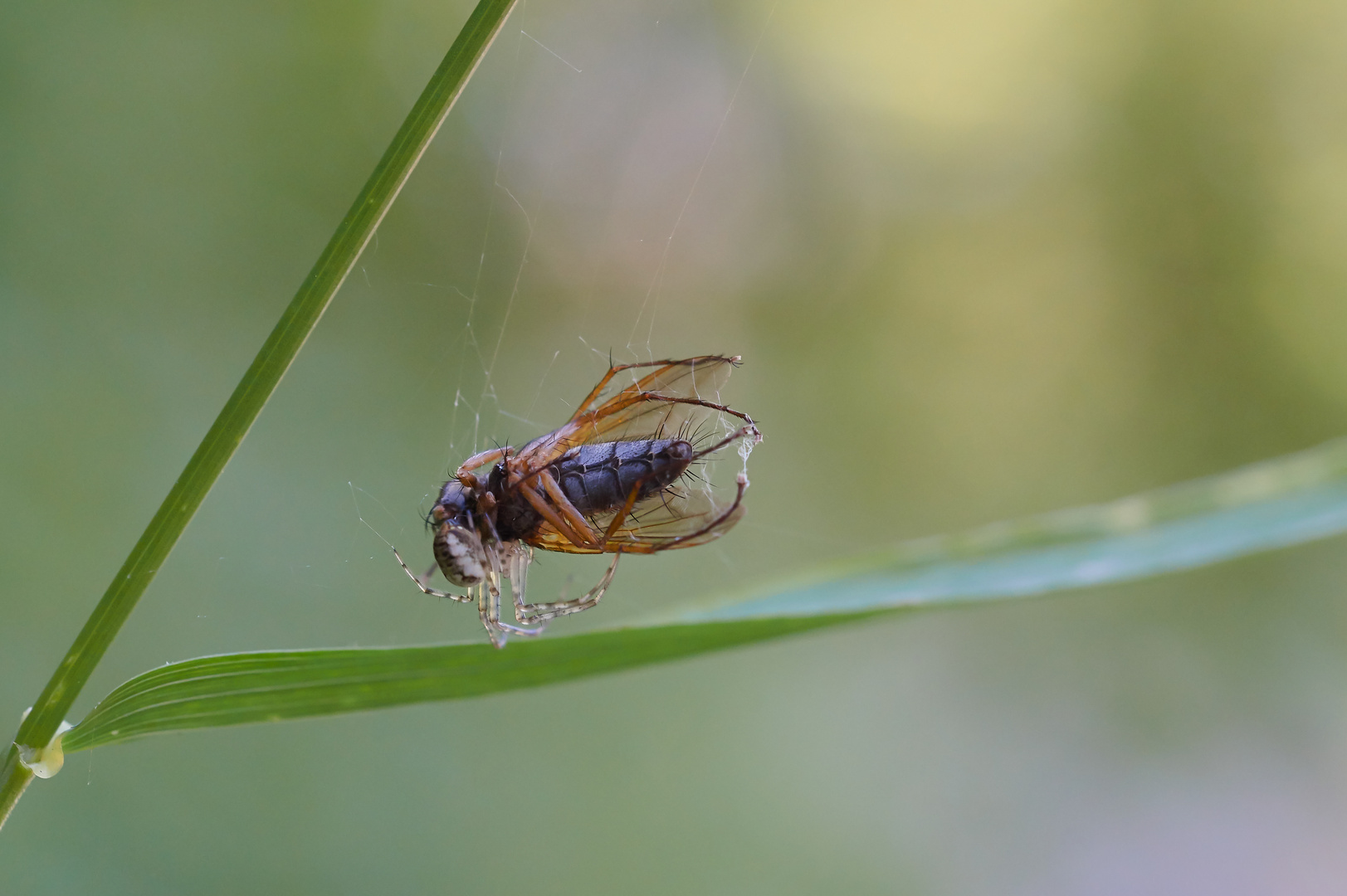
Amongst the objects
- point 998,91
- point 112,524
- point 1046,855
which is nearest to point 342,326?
point 112,524

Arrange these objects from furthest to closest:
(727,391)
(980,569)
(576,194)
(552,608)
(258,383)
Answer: (727,391) < (576,194) < (552,608) < (258,383) < (980,569)

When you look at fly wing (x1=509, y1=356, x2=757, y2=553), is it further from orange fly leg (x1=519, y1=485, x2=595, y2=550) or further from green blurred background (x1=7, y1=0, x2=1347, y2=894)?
green blurred background (x1=7, y1=0, x2=1347, y2=894)

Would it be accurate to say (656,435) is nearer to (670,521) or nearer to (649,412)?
(649,412)

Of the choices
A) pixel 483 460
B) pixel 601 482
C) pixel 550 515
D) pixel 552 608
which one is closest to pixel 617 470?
pixel 601 482

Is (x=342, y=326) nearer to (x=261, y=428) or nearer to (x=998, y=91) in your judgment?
(x=261, y=428)

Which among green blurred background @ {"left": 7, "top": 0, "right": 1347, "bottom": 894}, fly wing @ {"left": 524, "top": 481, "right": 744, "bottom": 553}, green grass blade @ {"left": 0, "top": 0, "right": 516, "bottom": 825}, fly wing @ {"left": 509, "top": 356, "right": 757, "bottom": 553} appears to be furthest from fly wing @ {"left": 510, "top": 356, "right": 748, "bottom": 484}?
green grass blade @ {"left": 0, "top": 0, "right": 516, "bottom": 825}
